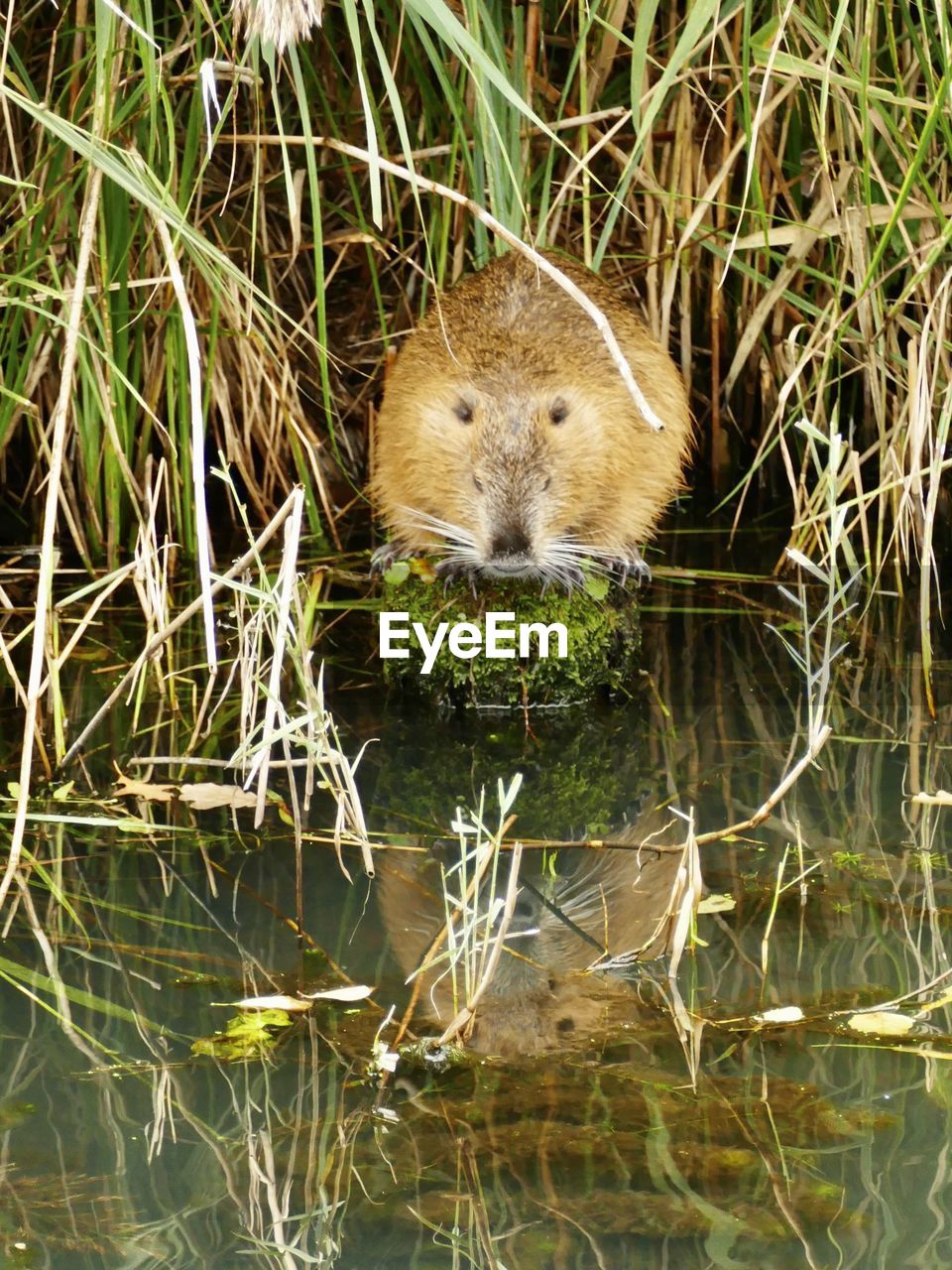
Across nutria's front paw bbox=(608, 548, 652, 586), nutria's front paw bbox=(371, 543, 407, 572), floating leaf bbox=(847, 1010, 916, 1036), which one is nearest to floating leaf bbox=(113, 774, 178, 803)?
nutria's front paw bbox=(371, 543, 407, 572)

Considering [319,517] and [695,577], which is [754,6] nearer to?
[695,577]

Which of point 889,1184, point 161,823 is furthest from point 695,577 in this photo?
point 889,1184

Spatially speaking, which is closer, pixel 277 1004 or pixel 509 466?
pixel 277 1004

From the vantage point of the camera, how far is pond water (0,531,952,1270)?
1.54m

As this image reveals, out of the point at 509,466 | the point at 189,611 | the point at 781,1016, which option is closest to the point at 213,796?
the point at 189,611

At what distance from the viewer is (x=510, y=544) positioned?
271cm

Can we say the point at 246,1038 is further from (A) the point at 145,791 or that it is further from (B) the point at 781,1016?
(A) the point at 145,791

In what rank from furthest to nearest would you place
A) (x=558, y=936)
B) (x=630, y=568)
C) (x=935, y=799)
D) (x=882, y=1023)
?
(x=630, y=568)
(x=935, y=799)
(x=558, y=936)
(x=882, y=1023)

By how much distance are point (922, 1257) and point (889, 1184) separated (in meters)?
0.10

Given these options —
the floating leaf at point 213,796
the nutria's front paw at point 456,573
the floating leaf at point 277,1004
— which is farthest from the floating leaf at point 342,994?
the nutria's front paw at point 456,573

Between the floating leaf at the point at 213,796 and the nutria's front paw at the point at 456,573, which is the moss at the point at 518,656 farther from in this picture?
the floating leaf at the point at 213,796

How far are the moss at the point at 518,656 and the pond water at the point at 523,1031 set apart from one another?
17 cm

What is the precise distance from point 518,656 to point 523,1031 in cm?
114

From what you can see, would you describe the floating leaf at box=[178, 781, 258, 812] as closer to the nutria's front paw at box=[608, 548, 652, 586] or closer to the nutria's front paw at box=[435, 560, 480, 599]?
the nutria's front paw at box=[435, 560, 480, 599]
